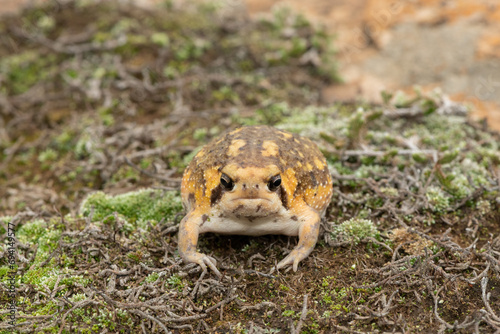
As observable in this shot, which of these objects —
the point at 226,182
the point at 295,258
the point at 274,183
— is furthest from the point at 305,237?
the point at 226,182

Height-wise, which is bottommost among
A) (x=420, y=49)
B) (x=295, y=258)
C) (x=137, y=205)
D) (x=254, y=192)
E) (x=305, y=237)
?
(x=137, y=205)

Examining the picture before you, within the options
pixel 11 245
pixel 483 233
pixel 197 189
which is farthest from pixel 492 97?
pixel 11 245

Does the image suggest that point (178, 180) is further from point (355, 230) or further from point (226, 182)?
point (355, 230)

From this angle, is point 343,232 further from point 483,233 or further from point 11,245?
point 11,245

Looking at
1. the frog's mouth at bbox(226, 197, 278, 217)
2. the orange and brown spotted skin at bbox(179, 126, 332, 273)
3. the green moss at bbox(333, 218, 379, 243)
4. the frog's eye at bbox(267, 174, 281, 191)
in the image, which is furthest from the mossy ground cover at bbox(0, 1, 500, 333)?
the frog's eye at bbox(267, 174, 281, 191)

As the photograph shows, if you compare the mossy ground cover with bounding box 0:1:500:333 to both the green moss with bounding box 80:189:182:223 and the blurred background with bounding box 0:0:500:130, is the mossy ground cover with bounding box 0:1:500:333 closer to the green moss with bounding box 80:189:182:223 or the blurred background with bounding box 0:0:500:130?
the green moss with bounding box 80:189:182:223

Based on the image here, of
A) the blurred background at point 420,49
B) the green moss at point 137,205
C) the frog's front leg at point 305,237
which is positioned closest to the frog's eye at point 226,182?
the frog's front leg at point 305,237
